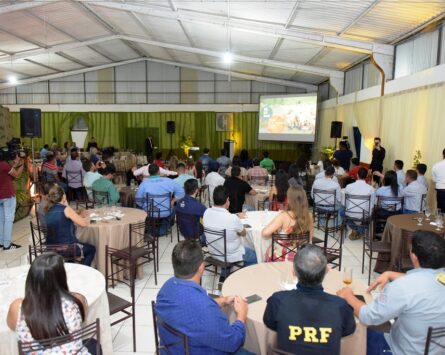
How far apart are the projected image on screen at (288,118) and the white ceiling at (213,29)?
1.24 meters

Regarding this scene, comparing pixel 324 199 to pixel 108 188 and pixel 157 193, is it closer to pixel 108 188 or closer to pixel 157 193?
pixel 157 193

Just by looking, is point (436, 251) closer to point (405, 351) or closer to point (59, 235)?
point (405, 351)

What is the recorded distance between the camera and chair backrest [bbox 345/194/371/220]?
599 cm

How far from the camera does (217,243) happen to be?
163 inches

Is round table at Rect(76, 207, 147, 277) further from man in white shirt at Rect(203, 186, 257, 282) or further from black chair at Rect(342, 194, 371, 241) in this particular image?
black chair at Rect(342, 194, 371, 241)

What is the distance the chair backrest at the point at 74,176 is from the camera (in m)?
8.62

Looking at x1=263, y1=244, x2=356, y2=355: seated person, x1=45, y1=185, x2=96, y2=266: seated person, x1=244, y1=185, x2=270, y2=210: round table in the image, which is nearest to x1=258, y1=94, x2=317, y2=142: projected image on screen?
x1=244, y1=185, x2=270, y2=210: round table

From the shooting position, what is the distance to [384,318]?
A: 2.10 m

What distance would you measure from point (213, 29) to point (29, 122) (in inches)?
192

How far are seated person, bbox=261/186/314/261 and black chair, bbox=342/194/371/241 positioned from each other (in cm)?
251

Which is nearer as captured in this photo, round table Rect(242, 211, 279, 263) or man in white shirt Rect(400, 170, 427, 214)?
round table Rect(242, 211, 279, 263)

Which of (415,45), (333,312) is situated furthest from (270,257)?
(415,45)

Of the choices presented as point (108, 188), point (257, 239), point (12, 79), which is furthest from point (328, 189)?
point (12, 79)

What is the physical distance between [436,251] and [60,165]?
10013 mm
